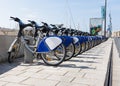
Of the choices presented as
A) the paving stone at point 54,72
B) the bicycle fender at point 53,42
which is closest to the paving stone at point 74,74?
the paving stone at point 54,72

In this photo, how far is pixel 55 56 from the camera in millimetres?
6148

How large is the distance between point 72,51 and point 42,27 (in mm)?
1485

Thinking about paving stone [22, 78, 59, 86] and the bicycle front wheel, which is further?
the bicycle front wheel

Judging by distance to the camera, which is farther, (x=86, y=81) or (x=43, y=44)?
(x=43, y=44)

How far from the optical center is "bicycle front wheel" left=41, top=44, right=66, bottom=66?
18.6 feet

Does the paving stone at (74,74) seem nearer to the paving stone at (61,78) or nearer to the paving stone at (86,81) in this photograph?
the paving stone at (61,78)

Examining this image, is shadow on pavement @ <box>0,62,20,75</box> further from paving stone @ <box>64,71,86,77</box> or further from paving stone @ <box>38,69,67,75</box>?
paving stone @ <box>64,71,86,77</box>

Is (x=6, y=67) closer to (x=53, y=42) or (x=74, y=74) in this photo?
(x=53, y=42)

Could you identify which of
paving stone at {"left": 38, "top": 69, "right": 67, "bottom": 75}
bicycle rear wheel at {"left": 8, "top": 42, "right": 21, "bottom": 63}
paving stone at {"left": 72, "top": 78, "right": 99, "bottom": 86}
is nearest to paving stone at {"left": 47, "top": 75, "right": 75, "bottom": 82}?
paving stone at {"left": 72, "top": 78, "right": 99, "bottom": 86}

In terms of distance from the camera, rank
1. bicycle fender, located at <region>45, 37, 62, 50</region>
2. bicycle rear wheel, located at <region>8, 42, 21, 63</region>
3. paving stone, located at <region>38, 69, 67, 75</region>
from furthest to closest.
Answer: bicycle rear wheel, located at <region>8, 42, 21, 63</region>, bicycle fender, located at <region>45, 37, 62, 50</region>, paving stone, located at <region>38, 69, 67, 75</region>

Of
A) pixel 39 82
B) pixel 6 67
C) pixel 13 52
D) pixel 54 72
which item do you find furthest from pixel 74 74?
pixel 13 52

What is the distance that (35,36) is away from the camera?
6.14 metres

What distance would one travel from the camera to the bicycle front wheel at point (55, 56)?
5676mm

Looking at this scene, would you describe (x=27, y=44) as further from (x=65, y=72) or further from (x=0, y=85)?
(x=0, y=85)
